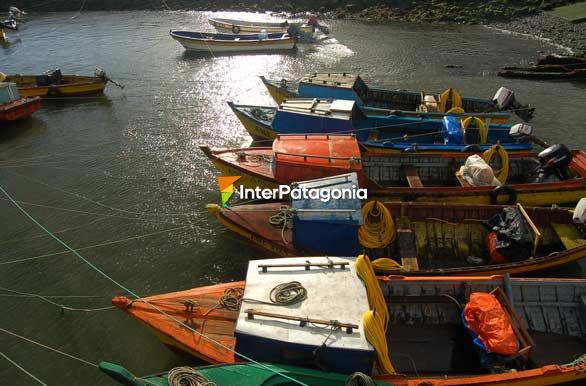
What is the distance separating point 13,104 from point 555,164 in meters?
24.6

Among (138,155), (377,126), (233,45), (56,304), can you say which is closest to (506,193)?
(377,126)

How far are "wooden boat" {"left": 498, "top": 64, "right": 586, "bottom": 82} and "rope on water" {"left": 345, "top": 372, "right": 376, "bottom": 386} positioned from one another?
27385 mm

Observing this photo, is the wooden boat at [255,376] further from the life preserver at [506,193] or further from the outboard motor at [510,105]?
the outboard motor at [510,105]

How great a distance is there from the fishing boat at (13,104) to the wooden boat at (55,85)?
2.35m

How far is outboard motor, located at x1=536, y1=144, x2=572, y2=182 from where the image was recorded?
14.3 meters

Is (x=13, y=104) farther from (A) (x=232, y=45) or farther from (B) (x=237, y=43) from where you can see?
(B) (x=237, y=43)

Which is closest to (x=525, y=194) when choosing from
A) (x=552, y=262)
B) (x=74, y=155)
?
(x=552, y=262)

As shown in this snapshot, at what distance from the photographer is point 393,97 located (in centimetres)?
2128

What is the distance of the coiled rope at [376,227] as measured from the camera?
1136 centimetres

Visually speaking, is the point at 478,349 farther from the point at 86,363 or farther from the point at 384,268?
the point at 86,363

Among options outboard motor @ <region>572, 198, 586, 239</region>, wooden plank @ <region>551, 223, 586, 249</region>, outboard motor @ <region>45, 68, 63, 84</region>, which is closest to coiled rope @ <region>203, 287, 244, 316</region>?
wooden plank @ <region>551, 223, 586, 249</region>

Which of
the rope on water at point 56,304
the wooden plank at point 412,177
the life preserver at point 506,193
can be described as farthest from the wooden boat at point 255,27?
the rope on water at point 56,304

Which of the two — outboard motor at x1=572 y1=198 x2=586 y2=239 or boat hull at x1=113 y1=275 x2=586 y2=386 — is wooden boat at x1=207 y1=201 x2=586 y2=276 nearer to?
outboard motor at x1=572 y1=198 x2=586 y2=239

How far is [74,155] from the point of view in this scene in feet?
63.3
